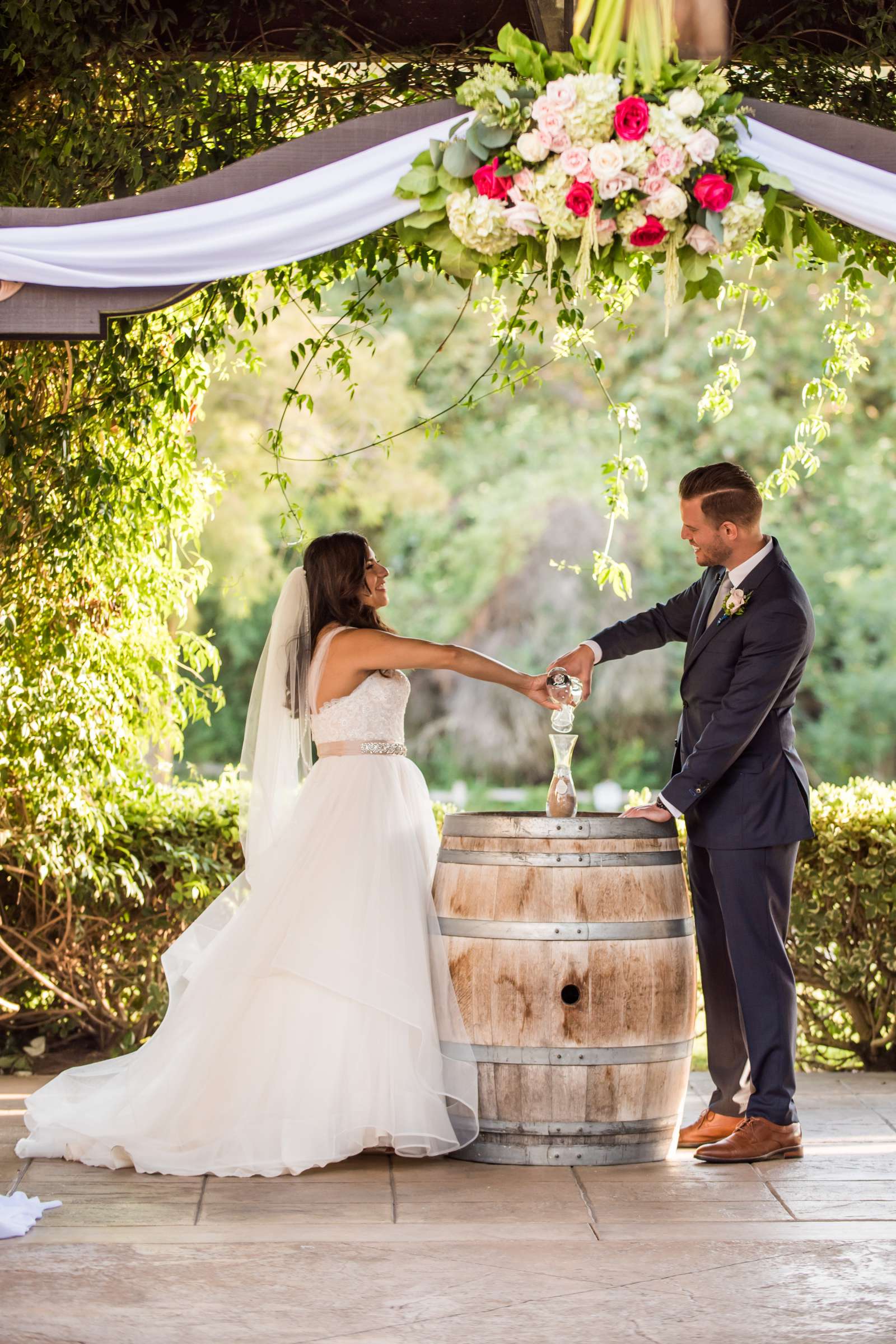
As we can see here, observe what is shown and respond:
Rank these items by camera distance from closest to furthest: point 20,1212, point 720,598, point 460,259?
point 460,259, point 20,1212, point 720,598

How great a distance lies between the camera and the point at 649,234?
3.16 m

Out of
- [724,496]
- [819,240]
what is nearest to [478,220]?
[819,240]

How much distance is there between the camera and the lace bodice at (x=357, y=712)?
4.45 metres

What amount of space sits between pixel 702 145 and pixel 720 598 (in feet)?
5.23

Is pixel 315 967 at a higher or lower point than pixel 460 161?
lower

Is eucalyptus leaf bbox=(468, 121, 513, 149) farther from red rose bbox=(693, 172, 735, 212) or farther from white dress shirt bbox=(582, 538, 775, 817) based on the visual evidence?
white dress shirt bbox=(582, 538, 775, 817)

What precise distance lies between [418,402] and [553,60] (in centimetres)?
1027

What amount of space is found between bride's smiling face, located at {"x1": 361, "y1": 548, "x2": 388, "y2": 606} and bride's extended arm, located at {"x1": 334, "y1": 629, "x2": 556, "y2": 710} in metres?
0.16

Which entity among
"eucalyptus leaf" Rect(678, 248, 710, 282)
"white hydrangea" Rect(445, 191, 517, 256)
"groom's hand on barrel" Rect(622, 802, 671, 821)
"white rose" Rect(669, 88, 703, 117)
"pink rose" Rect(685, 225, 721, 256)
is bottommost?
"groom's hand on barrel" Rect(622, 802, 671, 821)

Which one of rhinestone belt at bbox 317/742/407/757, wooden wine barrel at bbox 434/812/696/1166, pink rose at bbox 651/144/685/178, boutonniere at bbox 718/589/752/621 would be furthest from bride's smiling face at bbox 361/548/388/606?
pink rose at bbox 651/144/685/178

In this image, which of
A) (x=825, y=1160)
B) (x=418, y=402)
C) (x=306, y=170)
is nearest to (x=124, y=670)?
(x=306, y=170)

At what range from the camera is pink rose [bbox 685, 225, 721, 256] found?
10.3 ft

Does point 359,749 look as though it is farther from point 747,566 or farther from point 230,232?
point 230,232

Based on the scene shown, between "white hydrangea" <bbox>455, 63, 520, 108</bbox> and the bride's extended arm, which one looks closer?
"white hydrangea" <bbox>455, 63, 520, 108</bbox>
